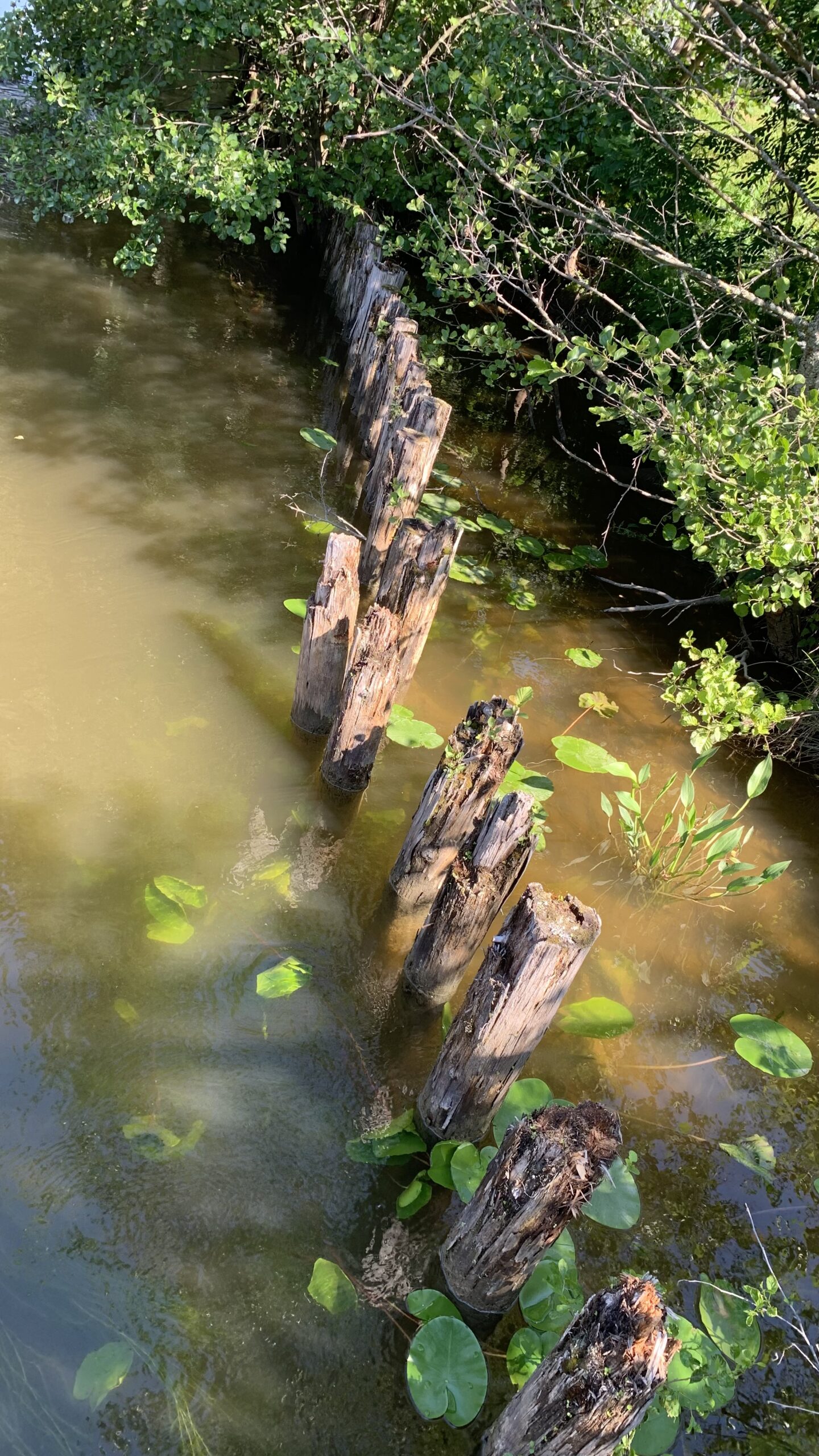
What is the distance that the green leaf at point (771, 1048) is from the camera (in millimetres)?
3008

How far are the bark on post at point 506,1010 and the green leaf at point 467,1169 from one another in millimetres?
121

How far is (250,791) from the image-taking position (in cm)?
370

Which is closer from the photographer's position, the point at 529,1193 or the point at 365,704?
the point at 529,1193

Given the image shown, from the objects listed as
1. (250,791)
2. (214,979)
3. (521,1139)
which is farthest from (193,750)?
(521,1139)

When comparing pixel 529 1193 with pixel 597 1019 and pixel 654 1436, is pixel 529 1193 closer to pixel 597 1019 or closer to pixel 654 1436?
pixel 654 1436

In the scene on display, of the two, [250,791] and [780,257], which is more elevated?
[780,257]

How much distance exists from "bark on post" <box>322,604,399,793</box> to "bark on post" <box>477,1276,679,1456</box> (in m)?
2.26

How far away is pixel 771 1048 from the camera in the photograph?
3.06 meters

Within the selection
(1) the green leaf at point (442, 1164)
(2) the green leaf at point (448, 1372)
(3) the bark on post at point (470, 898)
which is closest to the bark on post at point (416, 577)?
(3) the bark on post at point (470, 898)

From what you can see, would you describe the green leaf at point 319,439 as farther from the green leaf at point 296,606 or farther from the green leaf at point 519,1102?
the green leaf at point 519,1102

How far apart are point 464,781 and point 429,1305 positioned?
146 centimetres

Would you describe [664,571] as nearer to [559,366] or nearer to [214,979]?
[559,366]

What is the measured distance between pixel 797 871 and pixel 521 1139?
2.76m

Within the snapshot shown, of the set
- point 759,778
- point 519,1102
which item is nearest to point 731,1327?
point 519,1102
